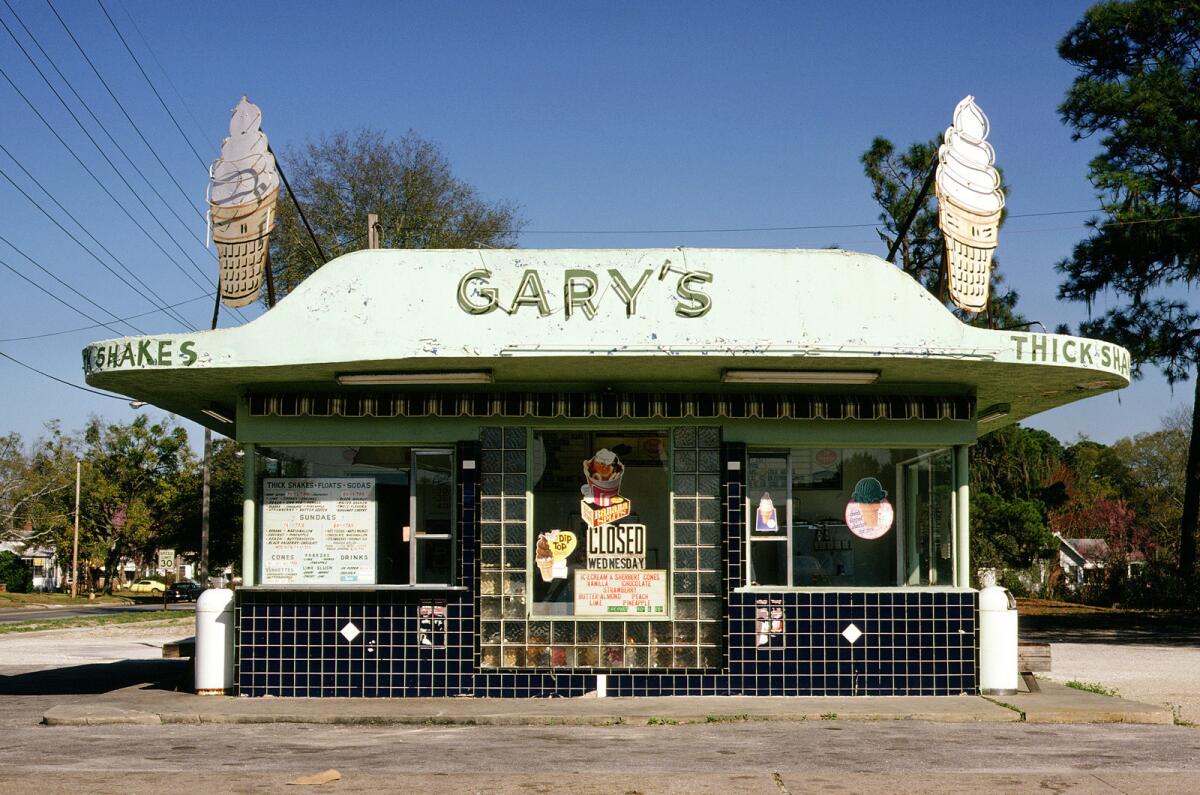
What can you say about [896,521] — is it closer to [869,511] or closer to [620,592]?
[869,511]

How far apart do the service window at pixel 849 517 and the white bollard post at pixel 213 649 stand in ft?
18.4

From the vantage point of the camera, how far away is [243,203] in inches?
576

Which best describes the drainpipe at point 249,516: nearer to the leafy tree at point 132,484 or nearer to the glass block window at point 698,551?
the glass block window at point 698,551

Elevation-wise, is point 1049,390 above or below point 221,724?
above

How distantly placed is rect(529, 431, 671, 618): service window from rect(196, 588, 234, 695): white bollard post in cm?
330

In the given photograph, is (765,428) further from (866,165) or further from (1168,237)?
(866,165)

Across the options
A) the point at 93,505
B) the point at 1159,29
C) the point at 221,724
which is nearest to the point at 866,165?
the point at 1159,29

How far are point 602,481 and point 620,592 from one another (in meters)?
1.20

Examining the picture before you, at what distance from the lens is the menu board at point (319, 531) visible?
1410cm

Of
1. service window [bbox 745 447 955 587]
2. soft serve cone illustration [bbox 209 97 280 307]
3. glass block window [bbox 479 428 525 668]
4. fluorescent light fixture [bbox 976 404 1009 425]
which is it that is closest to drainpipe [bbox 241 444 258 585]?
soft serve cone illustration [bbox 209 97 280 307]

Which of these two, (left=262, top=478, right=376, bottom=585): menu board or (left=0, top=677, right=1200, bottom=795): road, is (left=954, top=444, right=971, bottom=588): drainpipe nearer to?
(left=0, top=677, right=1200, bottom=795): road

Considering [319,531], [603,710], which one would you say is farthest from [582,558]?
[319,531]

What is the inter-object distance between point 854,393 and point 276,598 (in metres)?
6.49

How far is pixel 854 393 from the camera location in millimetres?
14211
